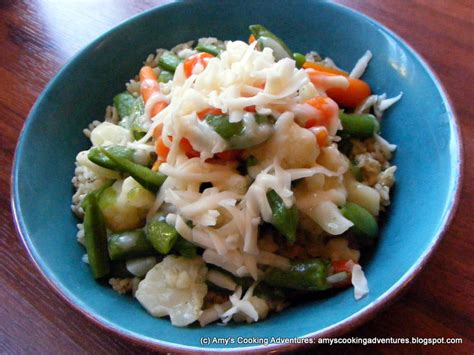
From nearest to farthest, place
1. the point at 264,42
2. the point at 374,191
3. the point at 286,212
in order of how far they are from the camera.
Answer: the point at 286,212 < the point at 374,191 < the point at 264,42

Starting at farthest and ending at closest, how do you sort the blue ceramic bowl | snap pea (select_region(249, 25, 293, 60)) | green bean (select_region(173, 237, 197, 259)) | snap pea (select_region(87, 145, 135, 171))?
snap pea (select_region(249, 25, 293, 60)) → snap pea (select_region(87, 145, 135, 171)) → green bean (select_region(173, 237, 197, 259)) → the blue ceramic bowl

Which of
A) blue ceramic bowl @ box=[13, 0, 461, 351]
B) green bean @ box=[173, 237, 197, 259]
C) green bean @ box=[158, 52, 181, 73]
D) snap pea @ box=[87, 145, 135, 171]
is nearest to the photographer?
blue ceramic bowl @ box=[13, 0, 461, 351]

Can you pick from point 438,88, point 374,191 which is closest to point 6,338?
point 374,191

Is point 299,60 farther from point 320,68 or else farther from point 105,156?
point 105,156

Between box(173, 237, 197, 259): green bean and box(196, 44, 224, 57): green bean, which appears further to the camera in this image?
box(196, 44, 224, 57): green bean

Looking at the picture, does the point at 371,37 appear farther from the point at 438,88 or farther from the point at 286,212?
the point at 286,212

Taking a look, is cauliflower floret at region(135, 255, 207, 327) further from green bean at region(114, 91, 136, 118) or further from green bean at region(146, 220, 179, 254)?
green bean at region(114, 91, 136, 118)

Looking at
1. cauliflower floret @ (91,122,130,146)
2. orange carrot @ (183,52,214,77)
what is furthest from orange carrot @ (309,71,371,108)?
cauliflower floret @ (91,122,130,146)

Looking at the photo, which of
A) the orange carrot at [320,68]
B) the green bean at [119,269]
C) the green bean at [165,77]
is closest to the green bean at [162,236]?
the green bean at [119,269]
